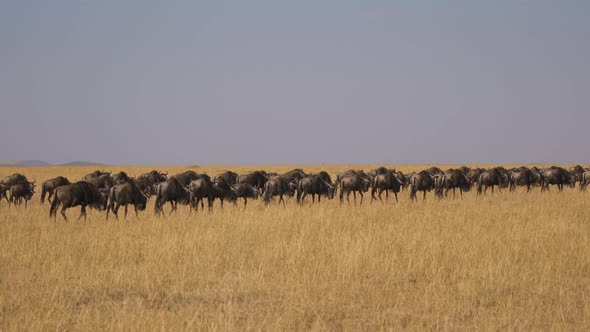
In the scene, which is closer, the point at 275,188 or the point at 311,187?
the point at 275,188

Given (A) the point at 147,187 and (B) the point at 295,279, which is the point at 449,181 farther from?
(B) the point at 295,279

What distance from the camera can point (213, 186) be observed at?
23.7 meters

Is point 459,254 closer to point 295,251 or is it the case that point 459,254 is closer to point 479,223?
point 295,251

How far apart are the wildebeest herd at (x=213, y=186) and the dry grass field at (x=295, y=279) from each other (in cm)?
346

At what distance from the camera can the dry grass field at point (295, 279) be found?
7312mm

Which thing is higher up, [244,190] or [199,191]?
[199,191]

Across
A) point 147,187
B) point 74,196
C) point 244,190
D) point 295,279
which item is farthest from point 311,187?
point 295,279

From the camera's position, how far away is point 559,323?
709cm

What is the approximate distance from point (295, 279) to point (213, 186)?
14563 mm

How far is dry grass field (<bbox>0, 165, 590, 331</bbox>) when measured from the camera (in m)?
7.31

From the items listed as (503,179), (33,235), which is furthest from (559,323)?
(503,179)

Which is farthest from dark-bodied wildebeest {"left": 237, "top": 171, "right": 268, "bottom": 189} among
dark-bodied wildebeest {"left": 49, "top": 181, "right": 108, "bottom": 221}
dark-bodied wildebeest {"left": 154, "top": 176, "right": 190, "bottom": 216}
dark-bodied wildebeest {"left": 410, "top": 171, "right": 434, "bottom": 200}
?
dark-bodied wildebeest {"left": 49, "top": 181, "right": 108, "bottom": 221}

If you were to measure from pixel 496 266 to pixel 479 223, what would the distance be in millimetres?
6717

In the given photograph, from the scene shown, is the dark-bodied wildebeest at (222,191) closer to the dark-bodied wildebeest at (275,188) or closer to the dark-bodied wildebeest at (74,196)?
the dark-bodied wildebeest at (275,188)
